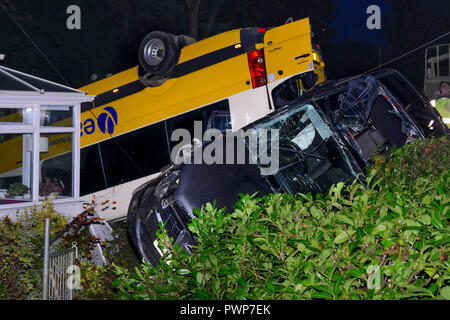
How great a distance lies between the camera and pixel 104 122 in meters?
10.2

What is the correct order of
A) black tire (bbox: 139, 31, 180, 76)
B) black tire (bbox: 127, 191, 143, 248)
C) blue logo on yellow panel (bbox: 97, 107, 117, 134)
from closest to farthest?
black tire (bbox: 127, 191, 143, 248) < black tire (bbox: 139, 31, 180, 76) < blue logo on yellow panel (bbox: 97, 107, 117, 134)

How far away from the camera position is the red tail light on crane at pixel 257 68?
852 centimetres

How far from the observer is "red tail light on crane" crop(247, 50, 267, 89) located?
8523mm

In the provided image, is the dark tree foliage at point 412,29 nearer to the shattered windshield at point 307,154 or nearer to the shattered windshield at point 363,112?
the shattered windshield at point 363,112

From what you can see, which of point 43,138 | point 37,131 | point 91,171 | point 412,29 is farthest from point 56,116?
point 412,29

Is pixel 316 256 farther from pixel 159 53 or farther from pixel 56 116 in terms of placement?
pixel 56 116

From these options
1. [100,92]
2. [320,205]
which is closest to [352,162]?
[320,205]

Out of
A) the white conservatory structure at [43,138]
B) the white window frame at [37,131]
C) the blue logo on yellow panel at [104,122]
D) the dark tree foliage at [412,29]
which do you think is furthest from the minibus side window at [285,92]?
the dark tree foliage at [412,29]

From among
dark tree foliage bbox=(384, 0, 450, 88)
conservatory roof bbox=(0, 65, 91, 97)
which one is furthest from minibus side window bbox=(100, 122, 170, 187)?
dark tree foliage bbox=(384, 0, 450, 88)

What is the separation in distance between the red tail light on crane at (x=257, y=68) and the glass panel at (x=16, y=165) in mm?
3857

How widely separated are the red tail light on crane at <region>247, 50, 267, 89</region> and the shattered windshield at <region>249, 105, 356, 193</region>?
1.44m

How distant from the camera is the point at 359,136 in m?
7.58

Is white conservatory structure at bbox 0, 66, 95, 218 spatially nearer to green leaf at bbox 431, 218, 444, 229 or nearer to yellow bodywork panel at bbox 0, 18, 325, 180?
yellow bodywork panel at bbox 0, 18, 325, 180
